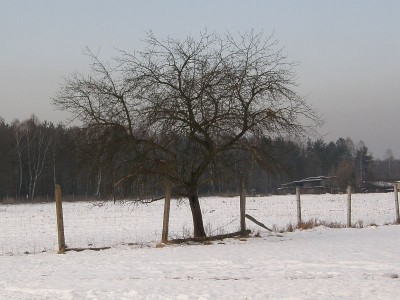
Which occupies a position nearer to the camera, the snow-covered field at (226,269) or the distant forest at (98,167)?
the snow-covered field at (226,269)

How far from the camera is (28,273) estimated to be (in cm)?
1102

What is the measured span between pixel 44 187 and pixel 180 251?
214 ft

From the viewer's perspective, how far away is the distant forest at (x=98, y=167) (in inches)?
622

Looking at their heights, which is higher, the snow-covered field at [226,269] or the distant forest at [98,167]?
the distant forest at [98,167]

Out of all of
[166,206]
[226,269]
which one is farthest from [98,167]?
[226,269]

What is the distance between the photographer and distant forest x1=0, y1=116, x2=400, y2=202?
51.8 feet

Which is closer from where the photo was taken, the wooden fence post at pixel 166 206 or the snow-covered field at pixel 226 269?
the snow-covered field at pixel 226 269

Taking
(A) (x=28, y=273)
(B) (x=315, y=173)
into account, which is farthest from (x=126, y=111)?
(B) (x=315, y=173)

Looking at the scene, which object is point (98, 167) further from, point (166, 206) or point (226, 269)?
point (226, 269)

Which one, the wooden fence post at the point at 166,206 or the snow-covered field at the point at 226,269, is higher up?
the wooden fence post at the point at 166,206

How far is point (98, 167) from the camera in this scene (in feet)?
51.1

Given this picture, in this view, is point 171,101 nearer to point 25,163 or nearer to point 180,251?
point 180,251

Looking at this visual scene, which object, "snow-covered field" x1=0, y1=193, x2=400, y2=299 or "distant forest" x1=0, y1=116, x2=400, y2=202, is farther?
"distant forest" x1=0, y1=116, x2=400, y2=202

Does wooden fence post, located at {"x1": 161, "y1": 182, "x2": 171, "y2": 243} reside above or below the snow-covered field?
above
